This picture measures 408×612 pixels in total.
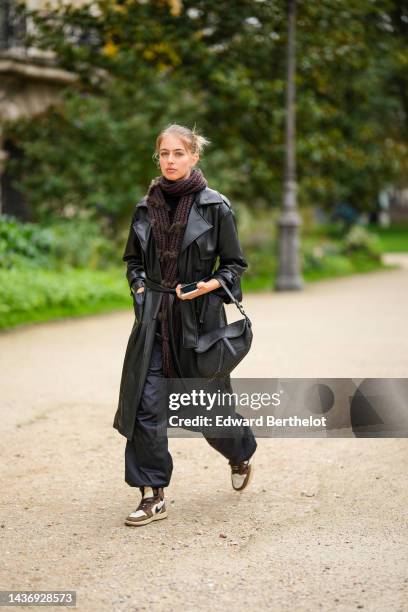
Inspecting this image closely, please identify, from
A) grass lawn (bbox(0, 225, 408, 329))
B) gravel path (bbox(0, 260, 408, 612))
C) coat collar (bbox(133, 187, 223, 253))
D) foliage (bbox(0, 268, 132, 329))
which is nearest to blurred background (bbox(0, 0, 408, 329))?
grass lawn (bbox(0, 225, 408, 329))

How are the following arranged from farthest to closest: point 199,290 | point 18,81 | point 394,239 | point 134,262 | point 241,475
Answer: point 394,239 < point 18,81 < point 241,475 < point 134,262 < point 199,290

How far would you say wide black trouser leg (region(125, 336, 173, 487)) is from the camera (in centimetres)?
444

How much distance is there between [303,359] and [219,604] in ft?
18.6

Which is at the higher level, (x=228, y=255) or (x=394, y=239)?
(x=228, y=255)

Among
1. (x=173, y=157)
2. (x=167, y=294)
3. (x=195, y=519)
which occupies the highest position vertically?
(x=173, y=157)

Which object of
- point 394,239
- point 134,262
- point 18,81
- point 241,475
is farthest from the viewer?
point 394,239

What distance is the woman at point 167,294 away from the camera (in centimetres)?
446

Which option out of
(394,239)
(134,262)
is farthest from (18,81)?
(394,239)

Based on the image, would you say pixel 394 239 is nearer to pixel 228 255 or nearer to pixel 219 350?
pixel 228 255

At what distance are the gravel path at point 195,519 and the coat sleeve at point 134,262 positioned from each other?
113cm

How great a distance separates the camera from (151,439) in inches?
175

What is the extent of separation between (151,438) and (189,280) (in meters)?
0.75

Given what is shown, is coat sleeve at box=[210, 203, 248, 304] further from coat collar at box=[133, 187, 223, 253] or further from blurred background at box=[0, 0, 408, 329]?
blurred background at box=[0, 0, 408, 329]

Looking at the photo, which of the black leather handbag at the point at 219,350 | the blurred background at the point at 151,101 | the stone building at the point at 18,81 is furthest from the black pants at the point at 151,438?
the stone building at the point at 18,81
